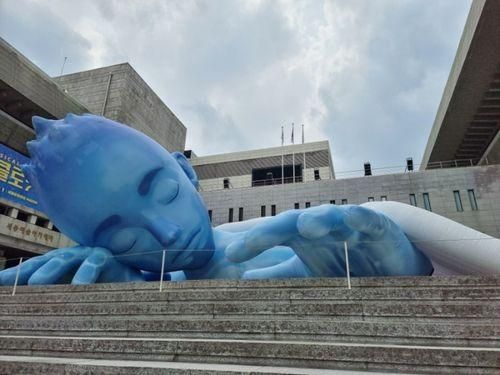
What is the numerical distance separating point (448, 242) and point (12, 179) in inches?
1077

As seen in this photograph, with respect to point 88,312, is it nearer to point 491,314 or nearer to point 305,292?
point 305,292

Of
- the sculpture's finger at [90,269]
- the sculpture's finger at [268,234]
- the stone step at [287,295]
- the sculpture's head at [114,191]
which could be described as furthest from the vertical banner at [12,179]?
the sculpture's finger at [268,234]

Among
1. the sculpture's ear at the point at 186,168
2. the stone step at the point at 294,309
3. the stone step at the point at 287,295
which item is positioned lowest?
the stone step at the point at 294,309

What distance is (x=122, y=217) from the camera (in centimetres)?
752

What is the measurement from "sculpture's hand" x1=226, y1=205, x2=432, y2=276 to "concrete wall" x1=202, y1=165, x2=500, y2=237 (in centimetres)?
1910

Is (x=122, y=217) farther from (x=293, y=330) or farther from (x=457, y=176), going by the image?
(x=457, y=176)

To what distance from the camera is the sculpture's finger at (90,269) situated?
7418 mm

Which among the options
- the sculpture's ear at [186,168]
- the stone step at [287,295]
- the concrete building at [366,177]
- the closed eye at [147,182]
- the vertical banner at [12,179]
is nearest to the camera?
the stone step at [287,295]

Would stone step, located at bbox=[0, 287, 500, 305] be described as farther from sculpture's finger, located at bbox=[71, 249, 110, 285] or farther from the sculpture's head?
the sculpture's head

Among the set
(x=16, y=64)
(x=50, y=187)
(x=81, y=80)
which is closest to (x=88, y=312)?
(x=50, y=187)

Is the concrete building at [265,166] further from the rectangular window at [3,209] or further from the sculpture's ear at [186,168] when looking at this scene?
the sculpture's ear at [186,168]

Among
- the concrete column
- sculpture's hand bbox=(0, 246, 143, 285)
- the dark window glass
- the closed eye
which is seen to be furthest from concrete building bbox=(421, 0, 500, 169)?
the dark window glass

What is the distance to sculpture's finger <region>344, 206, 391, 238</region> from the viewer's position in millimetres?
5660

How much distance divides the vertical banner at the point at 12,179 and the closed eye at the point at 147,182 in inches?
817
